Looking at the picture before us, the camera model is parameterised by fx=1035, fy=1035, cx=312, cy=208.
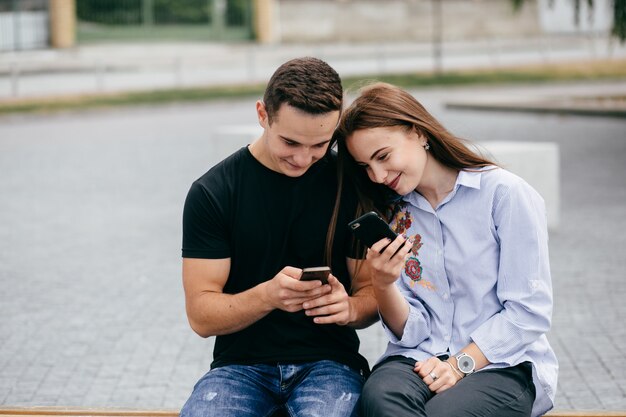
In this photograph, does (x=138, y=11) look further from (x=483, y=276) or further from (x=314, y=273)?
(x=314, y=273)

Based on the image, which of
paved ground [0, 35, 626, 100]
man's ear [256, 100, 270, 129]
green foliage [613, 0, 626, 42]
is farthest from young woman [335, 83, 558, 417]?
paved ground [0, 35, 626, 100]

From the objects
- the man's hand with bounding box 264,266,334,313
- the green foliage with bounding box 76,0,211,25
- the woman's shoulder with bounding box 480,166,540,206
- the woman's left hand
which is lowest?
the woman's left hand

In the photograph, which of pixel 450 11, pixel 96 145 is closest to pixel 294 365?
pixel 96 145

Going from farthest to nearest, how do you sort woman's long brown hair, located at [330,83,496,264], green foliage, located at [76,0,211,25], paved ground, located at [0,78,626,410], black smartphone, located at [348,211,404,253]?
1. green foliage, located at [76,0,211,25]
2. paved ground, located at [0,78,626,410]
3. woman's long brown hair, located at [330,83,496,264]
4. black smartphone, located at [348,211,404,253]

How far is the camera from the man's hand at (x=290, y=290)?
→ 123 inches

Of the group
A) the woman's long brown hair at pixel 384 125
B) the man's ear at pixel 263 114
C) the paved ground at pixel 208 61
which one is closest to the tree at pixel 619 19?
the paved ground at pixel 208 61

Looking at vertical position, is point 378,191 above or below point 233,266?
above

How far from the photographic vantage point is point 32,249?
867 centimetres

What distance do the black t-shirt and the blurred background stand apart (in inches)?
18.4

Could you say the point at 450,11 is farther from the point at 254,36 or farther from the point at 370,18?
the point at 254,36

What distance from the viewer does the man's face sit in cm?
328

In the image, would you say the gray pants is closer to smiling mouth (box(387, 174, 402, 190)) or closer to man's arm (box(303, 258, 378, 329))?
man's arm (box(303, 258, 378, 329))

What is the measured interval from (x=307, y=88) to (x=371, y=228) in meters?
0.50

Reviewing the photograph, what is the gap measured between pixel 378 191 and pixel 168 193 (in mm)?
8008
